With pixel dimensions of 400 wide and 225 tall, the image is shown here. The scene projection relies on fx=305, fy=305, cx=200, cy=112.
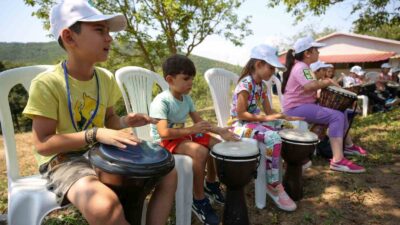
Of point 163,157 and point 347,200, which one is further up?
point 163,157

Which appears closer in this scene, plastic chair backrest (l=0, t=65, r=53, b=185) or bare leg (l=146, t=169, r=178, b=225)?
bare leg (l=146, t=169, r=178, b=225)

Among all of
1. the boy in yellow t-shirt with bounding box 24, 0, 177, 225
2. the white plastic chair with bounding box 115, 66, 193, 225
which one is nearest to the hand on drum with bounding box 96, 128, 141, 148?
the boy in yellow t-shirt with bounding box 24, 0, 177, 225

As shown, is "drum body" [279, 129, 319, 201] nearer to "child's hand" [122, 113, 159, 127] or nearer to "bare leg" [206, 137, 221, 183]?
"bare leg" [206, 137, 221, 183]

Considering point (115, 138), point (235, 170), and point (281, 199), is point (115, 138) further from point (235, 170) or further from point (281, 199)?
point (281, 199)

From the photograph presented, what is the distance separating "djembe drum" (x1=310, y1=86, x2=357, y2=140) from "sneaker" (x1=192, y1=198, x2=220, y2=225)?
212cm

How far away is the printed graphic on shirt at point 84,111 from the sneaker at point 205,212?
3.45 feet

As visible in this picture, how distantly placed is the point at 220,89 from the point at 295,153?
4.00 ft

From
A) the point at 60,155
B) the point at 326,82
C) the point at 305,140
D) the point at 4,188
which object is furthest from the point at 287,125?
the point at 4,188

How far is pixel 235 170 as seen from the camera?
2326 mm

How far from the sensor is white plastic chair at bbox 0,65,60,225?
5.41ft

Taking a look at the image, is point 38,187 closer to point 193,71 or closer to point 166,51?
point 193,71

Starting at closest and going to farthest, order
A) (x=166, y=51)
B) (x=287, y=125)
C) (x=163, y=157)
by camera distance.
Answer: (x=163, y=157)
(x=287, y=125)
(x=166, y=51)

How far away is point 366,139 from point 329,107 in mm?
1725

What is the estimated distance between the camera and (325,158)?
13.5 ft
